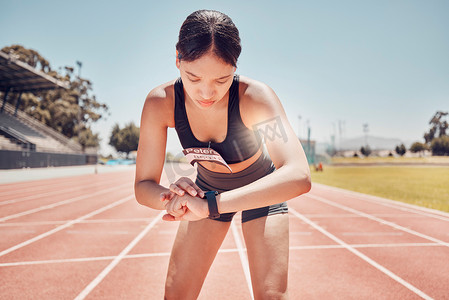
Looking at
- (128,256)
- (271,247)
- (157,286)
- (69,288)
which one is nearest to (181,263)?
(271,247)

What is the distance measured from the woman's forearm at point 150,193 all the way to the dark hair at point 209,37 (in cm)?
67

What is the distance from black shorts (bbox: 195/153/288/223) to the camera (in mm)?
1834

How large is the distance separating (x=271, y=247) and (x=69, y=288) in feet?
9.54

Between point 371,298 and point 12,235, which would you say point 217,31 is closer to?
point 371,298

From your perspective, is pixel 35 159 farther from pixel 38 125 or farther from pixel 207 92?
pixel 207 92

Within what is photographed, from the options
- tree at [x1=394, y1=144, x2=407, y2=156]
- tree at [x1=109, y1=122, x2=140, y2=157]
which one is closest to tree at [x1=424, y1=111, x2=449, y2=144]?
tree at [x1=394, y1=144, x2=407, y2=156]

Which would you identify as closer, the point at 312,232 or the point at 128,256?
the point at 128,256

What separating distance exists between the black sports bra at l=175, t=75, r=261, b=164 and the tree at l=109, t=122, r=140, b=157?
72.0 meters

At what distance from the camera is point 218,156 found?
177 centimetres

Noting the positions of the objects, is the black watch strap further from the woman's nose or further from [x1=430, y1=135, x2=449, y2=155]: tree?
[x1=430, y1=135, x2=449, y2=155]: tree

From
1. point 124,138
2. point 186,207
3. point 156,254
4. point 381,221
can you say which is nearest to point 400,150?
point 124,138

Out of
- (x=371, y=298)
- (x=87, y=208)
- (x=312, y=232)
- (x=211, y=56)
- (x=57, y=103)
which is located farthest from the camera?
(x=57, y=103)

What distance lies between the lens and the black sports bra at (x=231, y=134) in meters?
1.70

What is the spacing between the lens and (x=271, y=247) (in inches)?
65.3
